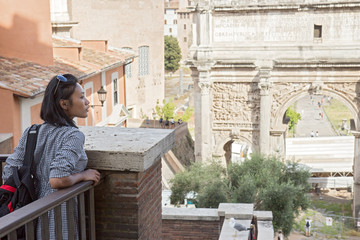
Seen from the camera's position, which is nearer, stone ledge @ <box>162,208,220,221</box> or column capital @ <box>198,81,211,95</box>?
stone ledge @ <box>162,208,220,221</box>

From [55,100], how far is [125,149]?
0.52 m

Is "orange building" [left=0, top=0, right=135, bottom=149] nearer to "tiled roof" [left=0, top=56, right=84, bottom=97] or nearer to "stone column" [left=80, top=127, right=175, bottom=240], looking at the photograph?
"tiled roof" [left=0, top=56, right=84, bottom=97]

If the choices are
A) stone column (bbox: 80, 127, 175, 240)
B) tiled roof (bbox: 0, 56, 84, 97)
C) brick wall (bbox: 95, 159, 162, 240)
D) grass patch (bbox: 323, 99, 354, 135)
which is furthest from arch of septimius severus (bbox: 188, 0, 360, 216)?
grass patch (bbox: 323, 99, 354, 135)

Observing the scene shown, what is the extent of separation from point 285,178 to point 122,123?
687 centimetres

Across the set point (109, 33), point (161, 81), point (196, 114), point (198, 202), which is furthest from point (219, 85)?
point (161, 81)

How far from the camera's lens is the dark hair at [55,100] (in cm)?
315

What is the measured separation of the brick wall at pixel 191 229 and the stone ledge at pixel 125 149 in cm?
558

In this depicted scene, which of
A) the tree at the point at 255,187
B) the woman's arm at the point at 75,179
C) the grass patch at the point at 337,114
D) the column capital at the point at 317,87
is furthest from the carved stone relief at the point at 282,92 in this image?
the grass patch at the point at 337,114

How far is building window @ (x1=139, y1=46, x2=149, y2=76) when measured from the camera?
1531 inches

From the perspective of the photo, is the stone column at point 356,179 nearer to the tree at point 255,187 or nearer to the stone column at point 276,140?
the stone column at point 276,140

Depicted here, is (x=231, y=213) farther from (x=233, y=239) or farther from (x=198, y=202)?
(x=198, y=202)

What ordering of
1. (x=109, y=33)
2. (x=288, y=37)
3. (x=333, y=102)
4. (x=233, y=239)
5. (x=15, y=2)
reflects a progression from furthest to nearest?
(x=333, y=102)
(x=109, y=33)
(x=288, y=37)
(x=15, y=2)
(x=233, y=239)

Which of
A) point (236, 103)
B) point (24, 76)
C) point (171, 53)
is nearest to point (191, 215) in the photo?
point (24, 76)

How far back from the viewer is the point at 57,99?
3186 millimetres
